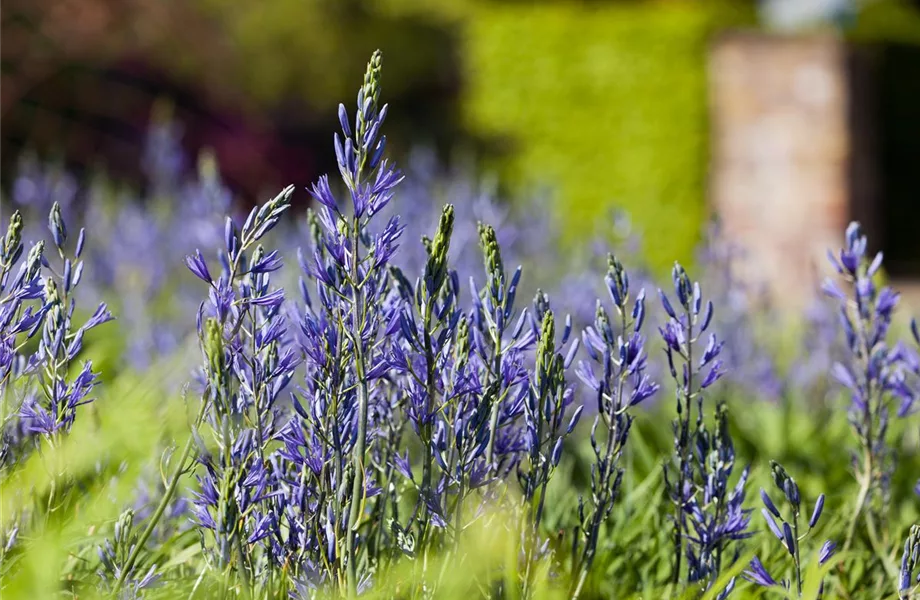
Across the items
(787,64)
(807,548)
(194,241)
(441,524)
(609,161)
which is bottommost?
(807,548)

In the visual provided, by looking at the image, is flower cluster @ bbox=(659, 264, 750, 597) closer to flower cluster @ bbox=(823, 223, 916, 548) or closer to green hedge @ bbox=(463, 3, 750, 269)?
flower cluster @ bbox=(823, 223, 916, 548)

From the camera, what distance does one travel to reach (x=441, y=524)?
1.52 meters

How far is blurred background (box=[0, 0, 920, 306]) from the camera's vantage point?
877 centimetres

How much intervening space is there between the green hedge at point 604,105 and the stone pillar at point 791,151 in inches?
23.0

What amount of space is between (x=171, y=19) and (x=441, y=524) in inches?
421

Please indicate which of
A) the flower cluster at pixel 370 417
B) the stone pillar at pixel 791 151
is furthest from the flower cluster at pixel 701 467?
the stone pillar at pixel 791 151

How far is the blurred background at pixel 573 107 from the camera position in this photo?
877cm

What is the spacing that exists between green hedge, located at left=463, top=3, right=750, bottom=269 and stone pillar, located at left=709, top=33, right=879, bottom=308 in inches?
23.0

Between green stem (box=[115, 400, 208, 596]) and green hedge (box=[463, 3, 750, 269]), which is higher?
green hedge (box=[463, 3, 750, 269])

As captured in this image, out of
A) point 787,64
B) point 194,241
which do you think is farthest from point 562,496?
point 787,64

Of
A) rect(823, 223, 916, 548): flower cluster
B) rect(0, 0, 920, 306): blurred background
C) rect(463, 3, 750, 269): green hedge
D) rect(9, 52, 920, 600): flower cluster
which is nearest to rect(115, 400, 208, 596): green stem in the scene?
rect(9, 52, 920, 600): flower cluster


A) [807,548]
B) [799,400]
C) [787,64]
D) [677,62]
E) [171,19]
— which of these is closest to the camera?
[807,548]

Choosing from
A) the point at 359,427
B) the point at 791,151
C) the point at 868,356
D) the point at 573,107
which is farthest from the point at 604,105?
the point at 359,427

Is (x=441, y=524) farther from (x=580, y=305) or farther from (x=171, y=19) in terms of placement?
(x=171, y=19)
